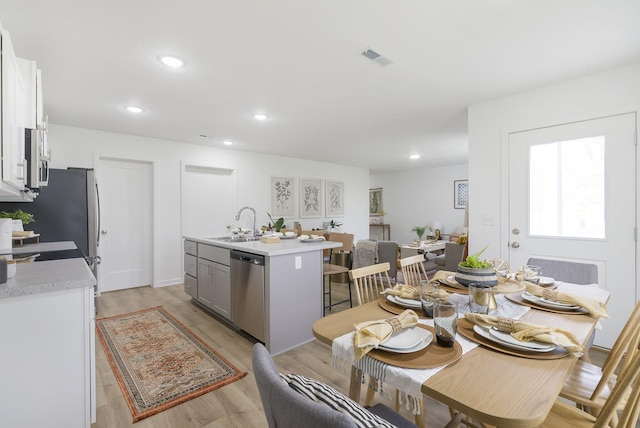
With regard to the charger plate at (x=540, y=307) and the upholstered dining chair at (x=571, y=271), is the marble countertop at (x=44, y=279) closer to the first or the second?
the charger plate at (x=540, y=307)

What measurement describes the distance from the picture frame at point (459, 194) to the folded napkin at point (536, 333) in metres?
7.12

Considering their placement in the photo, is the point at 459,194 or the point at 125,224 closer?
the point at 125,224

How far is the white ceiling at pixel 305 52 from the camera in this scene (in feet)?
5.82

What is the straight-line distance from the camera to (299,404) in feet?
1.84

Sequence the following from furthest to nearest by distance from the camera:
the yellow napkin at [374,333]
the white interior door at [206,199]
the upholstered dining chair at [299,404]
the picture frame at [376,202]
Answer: the picture frame at [376,202]
the white interior door at [206,199]
the yellow napkin at [374,333]
the upholstered dining chair at [299,404]

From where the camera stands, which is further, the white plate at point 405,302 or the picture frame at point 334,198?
the picture frame at point 334,198

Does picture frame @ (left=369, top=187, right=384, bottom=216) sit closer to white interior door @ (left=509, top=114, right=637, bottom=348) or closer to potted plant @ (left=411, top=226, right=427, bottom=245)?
potted plant @ (left=411, top=226, right=427, bottom=245)

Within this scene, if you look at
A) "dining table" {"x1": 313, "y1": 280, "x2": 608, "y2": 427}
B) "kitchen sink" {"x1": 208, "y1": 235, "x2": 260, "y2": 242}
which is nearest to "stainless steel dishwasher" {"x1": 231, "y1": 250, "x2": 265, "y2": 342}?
"kitchen sink" {"x1": 208, "y1": 235, "x2": 260, "y2": 242}

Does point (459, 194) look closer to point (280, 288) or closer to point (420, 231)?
point (420, 231)

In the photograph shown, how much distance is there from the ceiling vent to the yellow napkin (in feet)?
6.30

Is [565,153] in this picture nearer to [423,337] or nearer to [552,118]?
[552,118]

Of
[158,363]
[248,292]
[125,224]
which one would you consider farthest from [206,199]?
[158,363]

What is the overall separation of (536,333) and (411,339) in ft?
1.38

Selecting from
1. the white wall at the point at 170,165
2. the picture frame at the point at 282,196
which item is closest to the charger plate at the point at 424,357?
the white wall at the point at 170,165
